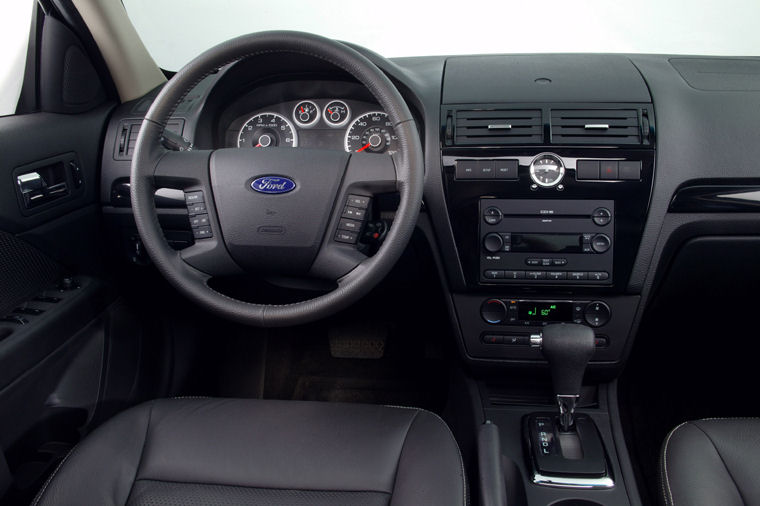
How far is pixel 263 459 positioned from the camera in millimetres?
1144

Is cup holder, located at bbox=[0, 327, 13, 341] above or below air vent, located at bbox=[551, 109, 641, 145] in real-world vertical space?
below

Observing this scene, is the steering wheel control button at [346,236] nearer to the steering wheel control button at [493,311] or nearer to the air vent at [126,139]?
the steering wheel control button at [493,311]

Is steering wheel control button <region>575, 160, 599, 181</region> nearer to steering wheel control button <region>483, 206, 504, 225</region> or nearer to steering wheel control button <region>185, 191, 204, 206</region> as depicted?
steering wheel control button <region>483, 206, 504, 225</region>

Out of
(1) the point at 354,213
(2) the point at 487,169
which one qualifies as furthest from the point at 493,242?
(1) the point at 354,213

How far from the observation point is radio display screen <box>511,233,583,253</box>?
1.50 metres

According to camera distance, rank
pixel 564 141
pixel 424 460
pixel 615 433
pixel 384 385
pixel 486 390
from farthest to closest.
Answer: pixel 384 385, pixel 486 390, pixel 615 433, pixel 564 141, pixel 424 460

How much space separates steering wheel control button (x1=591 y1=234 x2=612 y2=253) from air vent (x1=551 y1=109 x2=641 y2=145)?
0.21 metres

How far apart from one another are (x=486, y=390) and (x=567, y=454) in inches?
11.3

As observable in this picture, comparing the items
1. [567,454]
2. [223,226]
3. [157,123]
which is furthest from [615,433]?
[157,123]

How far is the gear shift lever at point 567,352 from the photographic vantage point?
139cm

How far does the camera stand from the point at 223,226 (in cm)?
129

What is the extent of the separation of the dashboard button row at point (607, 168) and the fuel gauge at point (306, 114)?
0.62 m

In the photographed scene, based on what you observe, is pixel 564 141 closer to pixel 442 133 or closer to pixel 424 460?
pixel 442 133

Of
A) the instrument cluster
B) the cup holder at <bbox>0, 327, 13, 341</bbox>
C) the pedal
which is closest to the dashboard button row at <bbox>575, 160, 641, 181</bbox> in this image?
the instrument cluster
